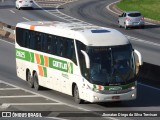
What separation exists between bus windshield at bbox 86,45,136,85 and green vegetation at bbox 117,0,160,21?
4416 cm

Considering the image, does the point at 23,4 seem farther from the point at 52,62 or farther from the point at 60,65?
the point at 60,65

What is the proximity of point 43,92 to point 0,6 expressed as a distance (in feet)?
195

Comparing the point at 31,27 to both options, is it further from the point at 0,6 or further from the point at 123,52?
the point at 0,6

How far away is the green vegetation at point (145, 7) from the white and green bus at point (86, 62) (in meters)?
41.4

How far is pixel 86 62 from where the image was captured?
77.7 ft

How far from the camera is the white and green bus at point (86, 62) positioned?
78.1 ft

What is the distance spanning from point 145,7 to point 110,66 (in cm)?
5419

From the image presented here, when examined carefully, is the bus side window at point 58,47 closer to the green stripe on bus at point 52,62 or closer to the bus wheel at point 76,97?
the green stripe on bus at point 52,62

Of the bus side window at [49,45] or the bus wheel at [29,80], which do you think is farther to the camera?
the bus wheel at [29,80]

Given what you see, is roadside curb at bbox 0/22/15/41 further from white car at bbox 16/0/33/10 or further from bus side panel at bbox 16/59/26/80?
white car at bbox 16/0/33/10

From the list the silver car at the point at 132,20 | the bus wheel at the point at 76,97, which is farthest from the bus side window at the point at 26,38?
the silver car at the point at 132,20

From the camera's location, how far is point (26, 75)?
98.0 ft

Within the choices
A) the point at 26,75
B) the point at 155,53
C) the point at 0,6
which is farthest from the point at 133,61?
the point at 0,6

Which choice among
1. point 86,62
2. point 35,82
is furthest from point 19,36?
point 86,62
